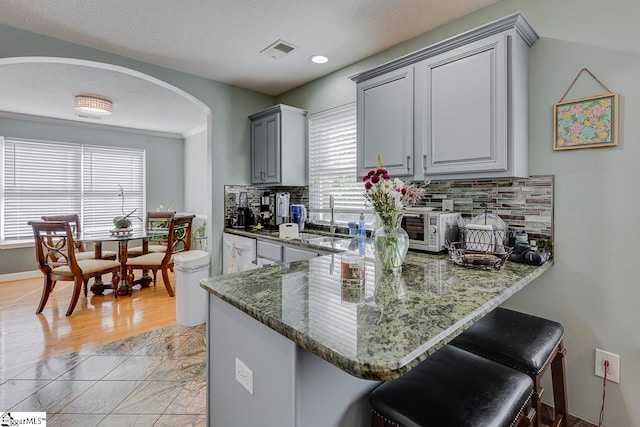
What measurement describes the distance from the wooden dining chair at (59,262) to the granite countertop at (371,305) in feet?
10.2

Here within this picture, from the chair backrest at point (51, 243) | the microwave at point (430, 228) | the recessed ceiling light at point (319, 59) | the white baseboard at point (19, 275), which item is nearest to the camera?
the microwave at point (430, 228)

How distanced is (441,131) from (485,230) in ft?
2.28

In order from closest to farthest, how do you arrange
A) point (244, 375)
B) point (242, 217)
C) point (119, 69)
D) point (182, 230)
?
point (244, 375)
point (119, 69)
point (242, 217)
point (182, 230)

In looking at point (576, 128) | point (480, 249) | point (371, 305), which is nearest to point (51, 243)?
point (371, 305)

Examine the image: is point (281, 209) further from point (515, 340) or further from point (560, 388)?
point (560, 388)

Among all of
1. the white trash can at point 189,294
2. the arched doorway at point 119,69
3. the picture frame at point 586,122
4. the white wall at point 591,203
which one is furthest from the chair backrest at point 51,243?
the picture frame at point 586,122

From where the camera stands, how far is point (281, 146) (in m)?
3.37

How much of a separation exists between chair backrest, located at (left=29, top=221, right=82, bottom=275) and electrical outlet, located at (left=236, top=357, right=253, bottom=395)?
3.31 m

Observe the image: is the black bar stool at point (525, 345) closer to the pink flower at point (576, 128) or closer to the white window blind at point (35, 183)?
the pink flower at point (576, 128)

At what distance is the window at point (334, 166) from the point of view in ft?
10.1

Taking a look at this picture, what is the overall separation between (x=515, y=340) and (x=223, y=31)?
2.81m

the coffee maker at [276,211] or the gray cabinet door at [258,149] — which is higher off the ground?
the gray cabinet door at [258,149]

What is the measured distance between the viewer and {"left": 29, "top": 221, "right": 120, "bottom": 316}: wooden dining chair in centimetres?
333

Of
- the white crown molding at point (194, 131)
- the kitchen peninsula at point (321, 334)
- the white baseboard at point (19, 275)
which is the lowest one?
the white baseboard at point (19, 275)
